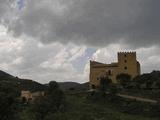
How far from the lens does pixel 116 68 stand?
111000 millimetres

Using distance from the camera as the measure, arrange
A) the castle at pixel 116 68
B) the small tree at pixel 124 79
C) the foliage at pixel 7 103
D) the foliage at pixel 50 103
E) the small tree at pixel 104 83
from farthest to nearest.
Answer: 1. the castle at pixel 116 68
2. the small tree at pixel 124 79
3. the small tree at pixel 104 83
4. the foliage at pixel 50 103
5. the foliage at pixel 7 103

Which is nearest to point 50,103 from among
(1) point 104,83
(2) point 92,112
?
(2) point 92,112

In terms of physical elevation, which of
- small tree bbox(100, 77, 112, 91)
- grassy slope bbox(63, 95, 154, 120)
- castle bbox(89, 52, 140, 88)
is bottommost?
grassy slope bbox(63, 95, 154, 120)

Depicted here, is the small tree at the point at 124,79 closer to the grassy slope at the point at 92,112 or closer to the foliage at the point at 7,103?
the grassy slope at the point at 92,112

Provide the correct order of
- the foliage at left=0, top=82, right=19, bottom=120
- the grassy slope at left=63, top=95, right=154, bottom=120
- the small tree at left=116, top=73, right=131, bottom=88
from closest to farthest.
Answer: the foliage at left=0, top=82, right=19, bottom=120, the grassy slope at left=63, top=95, right=154, bottom=120, the small tree at left=116, top=73, right=131, bottom=88

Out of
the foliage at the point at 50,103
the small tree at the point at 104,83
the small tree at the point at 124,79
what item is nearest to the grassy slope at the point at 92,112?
the foliage at the point at 50,103

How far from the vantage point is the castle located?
110500 millimetres

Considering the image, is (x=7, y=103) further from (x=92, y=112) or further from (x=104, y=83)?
(x=104, y=83)

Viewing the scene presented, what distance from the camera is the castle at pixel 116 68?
11050 centimetres

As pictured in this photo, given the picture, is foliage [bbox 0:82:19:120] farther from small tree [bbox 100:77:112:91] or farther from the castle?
the castle

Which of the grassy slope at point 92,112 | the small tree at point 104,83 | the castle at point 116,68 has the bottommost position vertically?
the grassy slope at point 92,112

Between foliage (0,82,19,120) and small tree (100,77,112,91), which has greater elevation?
small tree (100,77,112,91)

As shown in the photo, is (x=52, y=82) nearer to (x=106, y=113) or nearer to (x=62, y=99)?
(x=62, y=99)

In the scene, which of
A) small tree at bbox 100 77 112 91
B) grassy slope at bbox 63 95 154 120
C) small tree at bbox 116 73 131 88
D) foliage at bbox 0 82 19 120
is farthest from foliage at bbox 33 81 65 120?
small tree at bbox 116 73 131 88
